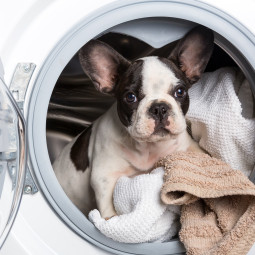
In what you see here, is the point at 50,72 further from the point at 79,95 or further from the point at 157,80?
the point at 79,95

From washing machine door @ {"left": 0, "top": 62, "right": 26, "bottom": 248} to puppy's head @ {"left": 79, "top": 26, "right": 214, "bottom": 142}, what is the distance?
36cm

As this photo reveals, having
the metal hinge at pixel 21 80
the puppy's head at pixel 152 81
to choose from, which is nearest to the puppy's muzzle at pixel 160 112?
the puppy's head at pixel 152 81

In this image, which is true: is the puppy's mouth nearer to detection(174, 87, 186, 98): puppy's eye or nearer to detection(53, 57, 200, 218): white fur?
detection(53, 57, 200, 218): white fur

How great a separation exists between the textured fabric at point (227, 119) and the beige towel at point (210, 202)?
0.39 feet

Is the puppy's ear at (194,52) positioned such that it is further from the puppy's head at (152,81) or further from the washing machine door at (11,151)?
the washing machine door at (11,151)

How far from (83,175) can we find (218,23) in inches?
27.8

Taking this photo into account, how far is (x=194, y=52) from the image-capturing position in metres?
1.55

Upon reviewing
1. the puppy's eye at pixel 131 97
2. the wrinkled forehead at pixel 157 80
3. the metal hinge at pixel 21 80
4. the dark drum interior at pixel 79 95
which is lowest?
the dark drum interior at pixel 79 95

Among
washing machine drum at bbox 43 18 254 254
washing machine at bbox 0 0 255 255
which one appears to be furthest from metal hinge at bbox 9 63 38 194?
washing machine drum at bbox 43 18 254 254

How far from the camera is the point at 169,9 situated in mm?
1343

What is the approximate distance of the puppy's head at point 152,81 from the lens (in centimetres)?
142

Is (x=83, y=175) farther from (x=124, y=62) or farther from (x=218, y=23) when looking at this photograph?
(x=218, y=23)

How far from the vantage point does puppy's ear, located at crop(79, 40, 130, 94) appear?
4.93 feet

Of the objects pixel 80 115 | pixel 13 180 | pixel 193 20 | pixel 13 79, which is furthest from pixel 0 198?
pixel 80 115
